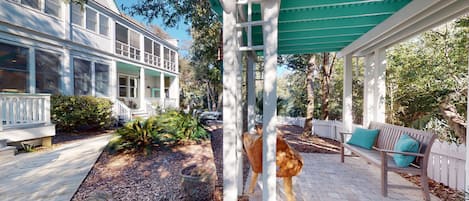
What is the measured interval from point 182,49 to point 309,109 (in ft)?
57.2

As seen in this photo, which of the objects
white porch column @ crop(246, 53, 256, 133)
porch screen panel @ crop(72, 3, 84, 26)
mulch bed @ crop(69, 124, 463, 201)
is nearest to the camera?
mulch bed @ crop(69, 124, 463, 201)

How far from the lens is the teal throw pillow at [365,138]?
4039 millimetres

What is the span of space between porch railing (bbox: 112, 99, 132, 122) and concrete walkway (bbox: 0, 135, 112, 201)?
471 centimetres

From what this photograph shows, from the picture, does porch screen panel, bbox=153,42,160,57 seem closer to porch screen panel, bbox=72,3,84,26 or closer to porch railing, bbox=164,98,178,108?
porch railing, bbox=164,98,178,108

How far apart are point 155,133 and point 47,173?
191cm

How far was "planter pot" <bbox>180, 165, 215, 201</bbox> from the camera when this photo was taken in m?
2.77

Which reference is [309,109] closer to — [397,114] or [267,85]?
[397,114]

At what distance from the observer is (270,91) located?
2158 millimetres

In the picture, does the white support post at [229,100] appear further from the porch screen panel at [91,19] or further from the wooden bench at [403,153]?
the porch screen panel at [91,19]

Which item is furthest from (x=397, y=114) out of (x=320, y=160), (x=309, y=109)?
(x=320, y=160)

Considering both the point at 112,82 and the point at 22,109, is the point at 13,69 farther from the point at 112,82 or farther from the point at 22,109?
the point at 112,82

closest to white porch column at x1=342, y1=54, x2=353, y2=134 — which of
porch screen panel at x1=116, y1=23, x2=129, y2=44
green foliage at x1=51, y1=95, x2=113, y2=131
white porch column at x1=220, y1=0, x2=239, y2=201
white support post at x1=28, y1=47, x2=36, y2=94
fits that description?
white porch column at x1=220, y1=0, x2=239, y2=201

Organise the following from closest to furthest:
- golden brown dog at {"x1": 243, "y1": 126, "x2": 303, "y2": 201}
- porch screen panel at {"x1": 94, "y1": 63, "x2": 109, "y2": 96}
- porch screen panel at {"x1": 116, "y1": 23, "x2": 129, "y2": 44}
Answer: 1. golden brown dog at {"x1": 243, "y1": 126, "x2": 303, "y2": 201}
2. porch screen panel at {"x1": 94, "y1": 63, "x2": 109, "y2": 96}
3. porch screen panel at {"x1": 116, "y1": 23, "x2": 129, "y2": 44}

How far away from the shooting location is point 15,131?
5.07 meters
